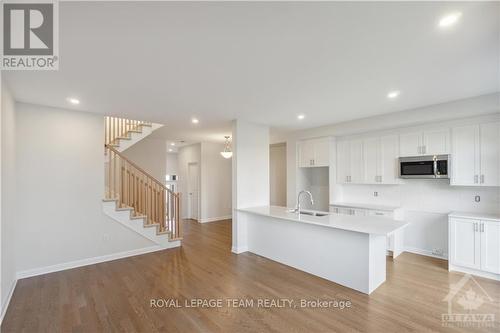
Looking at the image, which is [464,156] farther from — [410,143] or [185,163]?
[185,163]

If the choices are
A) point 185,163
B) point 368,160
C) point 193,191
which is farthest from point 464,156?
point 185,163

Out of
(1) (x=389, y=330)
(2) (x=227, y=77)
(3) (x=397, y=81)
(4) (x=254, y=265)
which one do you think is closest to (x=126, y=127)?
(2) (x=227, y=77)

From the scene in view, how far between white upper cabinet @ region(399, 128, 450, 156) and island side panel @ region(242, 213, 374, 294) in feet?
7.38

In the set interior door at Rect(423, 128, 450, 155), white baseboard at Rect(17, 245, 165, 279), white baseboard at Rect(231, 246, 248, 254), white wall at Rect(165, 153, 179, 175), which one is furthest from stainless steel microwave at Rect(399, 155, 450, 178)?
white wall at Rect(165, 153, 179, 175)

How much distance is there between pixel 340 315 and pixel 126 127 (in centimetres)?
600

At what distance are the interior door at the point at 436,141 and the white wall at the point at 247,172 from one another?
3.06 metres

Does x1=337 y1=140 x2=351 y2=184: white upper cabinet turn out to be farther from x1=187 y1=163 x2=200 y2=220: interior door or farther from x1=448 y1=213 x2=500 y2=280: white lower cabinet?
x1=187 y1=163 x2=200 y2=220: interior door

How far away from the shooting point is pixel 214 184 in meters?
8.00

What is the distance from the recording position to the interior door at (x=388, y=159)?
15.4ft

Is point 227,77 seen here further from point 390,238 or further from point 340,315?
point 390,238

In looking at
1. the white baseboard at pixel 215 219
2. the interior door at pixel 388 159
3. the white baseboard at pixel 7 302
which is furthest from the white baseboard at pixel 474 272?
the white baseboard at pixel 215 219

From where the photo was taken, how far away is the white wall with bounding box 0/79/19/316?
265 centimetres

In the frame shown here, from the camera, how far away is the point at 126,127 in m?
5.95

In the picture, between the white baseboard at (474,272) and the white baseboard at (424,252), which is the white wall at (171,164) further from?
the white baseboard at (474,272)
